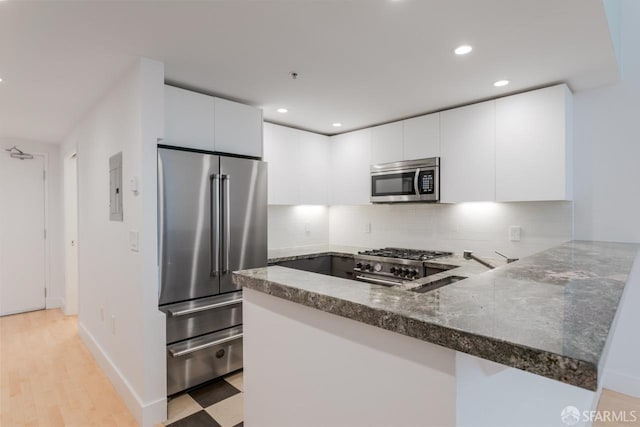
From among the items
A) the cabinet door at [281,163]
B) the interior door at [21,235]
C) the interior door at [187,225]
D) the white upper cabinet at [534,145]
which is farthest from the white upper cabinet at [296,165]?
the interior door at [21,235]

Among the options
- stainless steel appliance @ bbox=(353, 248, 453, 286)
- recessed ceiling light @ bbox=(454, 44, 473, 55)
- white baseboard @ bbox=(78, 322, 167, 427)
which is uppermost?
recessed ceiling light @ bbox=(454, 44, 473, 55)

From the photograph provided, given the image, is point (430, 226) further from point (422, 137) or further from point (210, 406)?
point (210, 406)

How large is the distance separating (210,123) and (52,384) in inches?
97.6

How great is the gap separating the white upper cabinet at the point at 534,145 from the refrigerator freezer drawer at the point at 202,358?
2489mm

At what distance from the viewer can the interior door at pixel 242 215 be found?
2678 mm

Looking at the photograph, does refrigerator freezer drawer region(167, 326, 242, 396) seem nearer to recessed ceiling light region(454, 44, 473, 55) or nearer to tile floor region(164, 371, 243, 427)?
tile floor region(164, 371, 243, 427)

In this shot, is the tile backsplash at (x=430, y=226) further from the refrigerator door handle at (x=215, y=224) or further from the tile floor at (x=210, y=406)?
the tile floor at (x=210, y=406)

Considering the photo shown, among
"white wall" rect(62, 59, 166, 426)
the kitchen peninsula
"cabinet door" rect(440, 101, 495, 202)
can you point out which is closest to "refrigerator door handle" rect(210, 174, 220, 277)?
"white wall" rect(62, 59, 166, 426)

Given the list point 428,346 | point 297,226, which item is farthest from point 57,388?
point 428,346

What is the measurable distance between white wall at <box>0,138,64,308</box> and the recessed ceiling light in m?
5.28

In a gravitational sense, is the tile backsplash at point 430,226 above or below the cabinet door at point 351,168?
below

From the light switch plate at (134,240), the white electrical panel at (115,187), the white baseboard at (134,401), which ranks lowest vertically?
the white baseboard at (134,401)

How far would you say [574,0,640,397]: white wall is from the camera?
255 cm

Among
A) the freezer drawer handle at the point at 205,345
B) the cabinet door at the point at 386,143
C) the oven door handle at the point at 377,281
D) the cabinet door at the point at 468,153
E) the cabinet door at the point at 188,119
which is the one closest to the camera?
the freezer drawer handle at the point at 205,345
